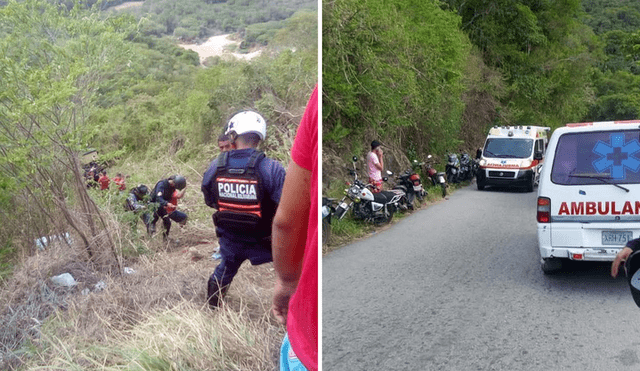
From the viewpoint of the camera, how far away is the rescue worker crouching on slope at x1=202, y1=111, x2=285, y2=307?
3.73 ft

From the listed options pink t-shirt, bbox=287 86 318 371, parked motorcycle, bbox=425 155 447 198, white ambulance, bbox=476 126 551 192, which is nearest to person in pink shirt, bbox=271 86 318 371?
pink t-shirt, bbox=287 86 318 371

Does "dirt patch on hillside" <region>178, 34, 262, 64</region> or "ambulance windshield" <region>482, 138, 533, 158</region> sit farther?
"dirt patch on hillside" <region>178, 34, 262, 64</region>

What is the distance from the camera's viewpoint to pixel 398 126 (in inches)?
43.7

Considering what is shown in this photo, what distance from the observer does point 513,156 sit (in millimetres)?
1082

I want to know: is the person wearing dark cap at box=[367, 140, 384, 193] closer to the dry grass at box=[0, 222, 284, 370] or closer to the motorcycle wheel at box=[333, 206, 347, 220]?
the motorcycle wheel at box=[333, 206, 347, 220]

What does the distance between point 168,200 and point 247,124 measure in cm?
35

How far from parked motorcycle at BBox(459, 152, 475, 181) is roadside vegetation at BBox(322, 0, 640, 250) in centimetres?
2

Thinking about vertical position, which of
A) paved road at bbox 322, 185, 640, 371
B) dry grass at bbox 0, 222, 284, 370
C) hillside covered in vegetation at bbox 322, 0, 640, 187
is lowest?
dry grass at bbox 0, 222, 284, 370

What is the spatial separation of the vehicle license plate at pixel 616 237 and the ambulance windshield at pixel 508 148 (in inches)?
8.8

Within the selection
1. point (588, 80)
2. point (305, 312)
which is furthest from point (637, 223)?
point (305, 312)

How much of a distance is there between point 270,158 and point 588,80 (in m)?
0.63

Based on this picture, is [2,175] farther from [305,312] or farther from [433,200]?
[433,200]

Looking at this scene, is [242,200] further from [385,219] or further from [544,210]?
[544,210]

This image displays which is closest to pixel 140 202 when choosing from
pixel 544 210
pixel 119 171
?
pixel 119 171
